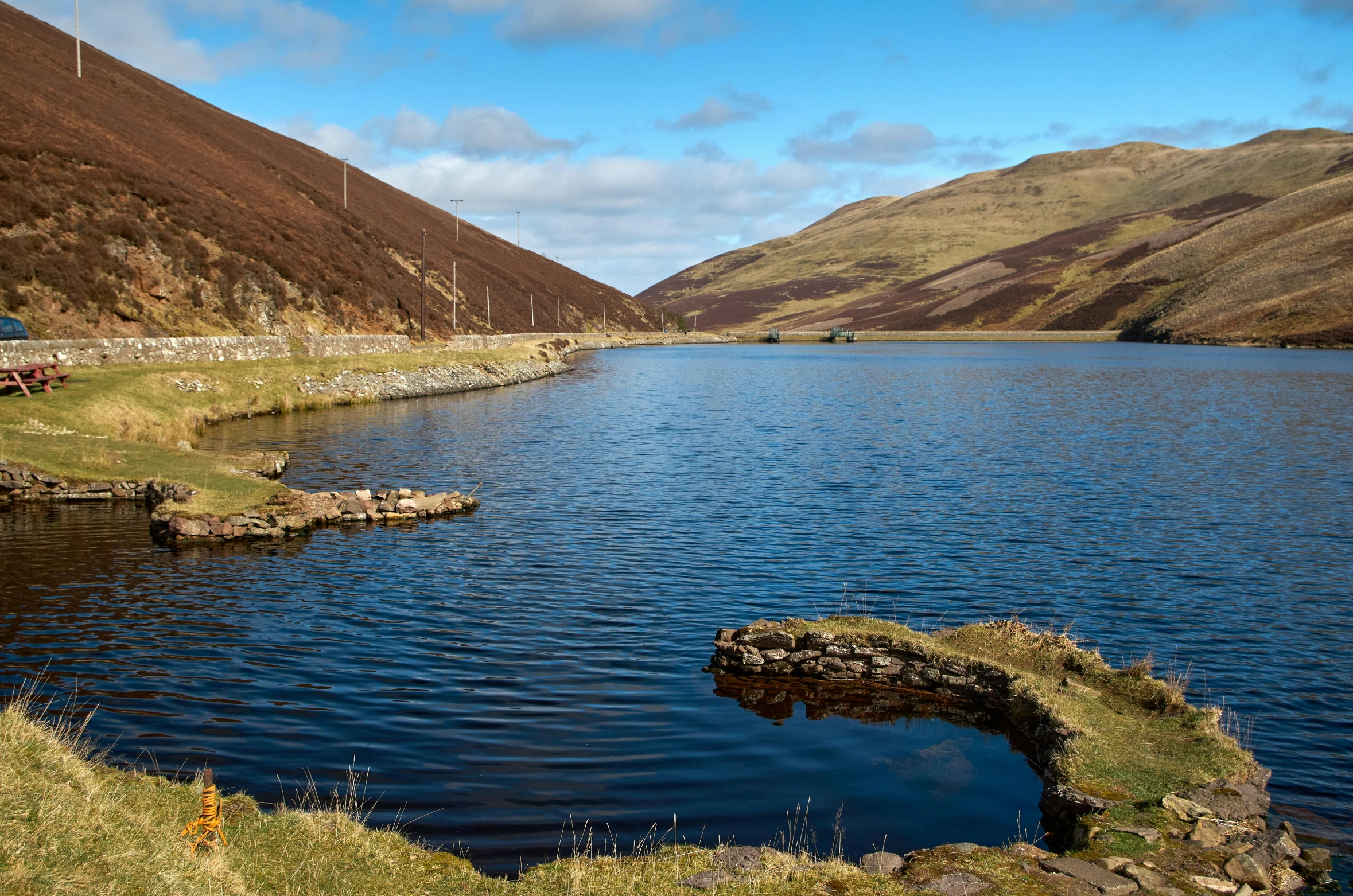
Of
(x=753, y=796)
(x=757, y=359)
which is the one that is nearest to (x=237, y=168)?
(x=757, y=359)

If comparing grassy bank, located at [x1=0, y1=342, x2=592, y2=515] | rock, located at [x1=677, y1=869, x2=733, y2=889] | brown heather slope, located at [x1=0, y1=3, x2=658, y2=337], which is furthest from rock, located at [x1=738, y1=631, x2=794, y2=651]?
brown heather slope, located at [x1=0, y1=3, x2=658, y2=337]

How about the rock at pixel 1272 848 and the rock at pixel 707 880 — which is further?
the rock at pixel 1272 848

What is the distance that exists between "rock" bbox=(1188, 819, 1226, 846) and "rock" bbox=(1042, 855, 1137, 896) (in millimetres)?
1305

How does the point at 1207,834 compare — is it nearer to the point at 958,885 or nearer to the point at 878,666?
the point at 958,885

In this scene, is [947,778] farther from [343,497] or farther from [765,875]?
[343,497]

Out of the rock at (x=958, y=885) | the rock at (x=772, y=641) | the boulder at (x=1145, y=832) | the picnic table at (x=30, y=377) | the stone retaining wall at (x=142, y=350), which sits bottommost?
the boulder at (x=1145, y=832)

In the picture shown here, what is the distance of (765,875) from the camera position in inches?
357

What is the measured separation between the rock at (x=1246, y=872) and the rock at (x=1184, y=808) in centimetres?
90

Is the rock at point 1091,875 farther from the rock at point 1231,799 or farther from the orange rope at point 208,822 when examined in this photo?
the orange rope at point 208,822

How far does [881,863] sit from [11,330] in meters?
48.8

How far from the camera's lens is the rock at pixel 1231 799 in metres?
10.6

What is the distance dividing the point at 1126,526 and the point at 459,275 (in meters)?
121

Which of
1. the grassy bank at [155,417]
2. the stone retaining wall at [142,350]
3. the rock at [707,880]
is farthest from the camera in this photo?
the stone retaining wall at [142,350]

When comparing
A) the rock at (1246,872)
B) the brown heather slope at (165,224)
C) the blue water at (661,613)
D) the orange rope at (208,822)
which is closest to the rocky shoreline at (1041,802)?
the rock at (1246,872)
